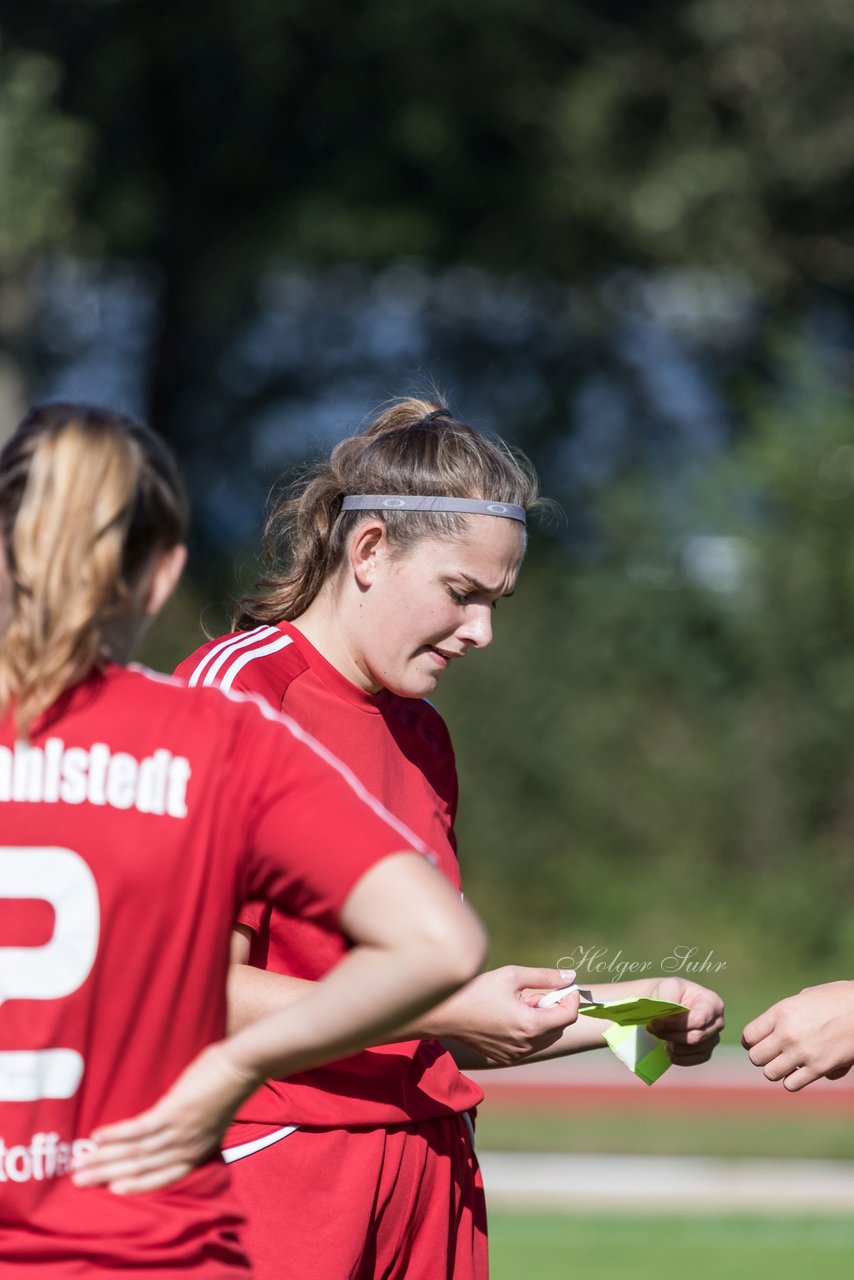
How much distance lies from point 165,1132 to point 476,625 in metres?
1.33

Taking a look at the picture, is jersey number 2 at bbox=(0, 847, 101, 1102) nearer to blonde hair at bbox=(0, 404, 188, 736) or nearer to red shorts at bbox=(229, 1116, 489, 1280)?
blonde hair at bbox=(0, 404, 188, 736)

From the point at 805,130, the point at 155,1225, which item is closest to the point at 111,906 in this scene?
the point at 155,1225

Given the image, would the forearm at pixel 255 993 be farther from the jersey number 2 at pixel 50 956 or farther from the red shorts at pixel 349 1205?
the jersey number 2 at pixel 50 956

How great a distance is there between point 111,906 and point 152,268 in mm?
18269

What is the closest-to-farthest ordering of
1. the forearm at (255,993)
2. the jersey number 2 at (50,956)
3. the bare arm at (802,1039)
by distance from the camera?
1. the jersey number 2 at (50,956)
2. the forearm at (255,993)
3. the bare arm at (802,1039)

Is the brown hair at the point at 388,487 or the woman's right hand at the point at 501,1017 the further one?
the brown hair at the point at 388,487

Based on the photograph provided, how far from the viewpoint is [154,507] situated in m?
2.07

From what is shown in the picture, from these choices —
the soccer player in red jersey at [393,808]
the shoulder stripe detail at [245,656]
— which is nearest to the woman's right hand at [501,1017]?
the soccer player in red jersey at [393,808]

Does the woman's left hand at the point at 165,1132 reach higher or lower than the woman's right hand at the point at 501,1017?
lower

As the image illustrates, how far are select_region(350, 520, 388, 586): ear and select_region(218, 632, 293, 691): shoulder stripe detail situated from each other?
0.57 ft

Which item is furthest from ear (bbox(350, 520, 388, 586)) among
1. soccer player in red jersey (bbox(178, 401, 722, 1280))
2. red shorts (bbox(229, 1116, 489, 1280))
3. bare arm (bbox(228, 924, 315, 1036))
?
red shorts (bbox(229, 1116, 489, 1280))

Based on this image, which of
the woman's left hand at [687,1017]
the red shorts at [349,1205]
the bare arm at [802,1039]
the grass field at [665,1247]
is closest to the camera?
the red shorts at [349,1205]

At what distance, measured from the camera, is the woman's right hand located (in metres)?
2.90

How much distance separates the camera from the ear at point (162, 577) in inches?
82.7
